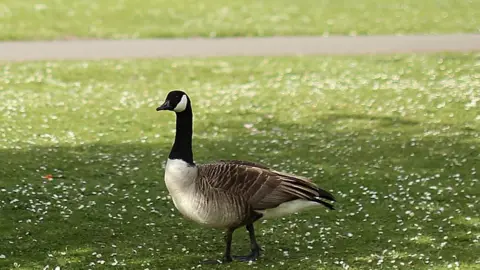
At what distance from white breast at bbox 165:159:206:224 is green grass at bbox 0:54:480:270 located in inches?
30.5

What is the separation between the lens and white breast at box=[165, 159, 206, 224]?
30.1ft

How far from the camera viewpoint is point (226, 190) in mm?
9289

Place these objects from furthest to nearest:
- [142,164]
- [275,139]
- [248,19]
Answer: [248,19] < [275,139] < [142,164]

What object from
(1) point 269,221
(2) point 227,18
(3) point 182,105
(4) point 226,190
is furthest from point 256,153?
(2) point 227,18

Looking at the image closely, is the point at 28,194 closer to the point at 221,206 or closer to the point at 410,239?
the point at 221,206

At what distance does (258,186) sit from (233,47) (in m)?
15.3

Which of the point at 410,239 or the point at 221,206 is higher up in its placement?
the point at 221,206

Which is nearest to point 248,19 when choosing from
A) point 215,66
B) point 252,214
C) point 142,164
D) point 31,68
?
point 215,66

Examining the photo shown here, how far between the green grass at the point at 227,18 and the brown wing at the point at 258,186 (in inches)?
667

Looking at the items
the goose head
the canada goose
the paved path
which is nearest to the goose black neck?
the canada goose

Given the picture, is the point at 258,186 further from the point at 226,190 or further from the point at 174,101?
the point at 174,101

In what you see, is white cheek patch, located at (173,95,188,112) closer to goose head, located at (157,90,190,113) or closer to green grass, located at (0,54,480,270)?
goose head, located at (157,90,190,113)

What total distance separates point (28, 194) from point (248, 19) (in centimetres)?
1765

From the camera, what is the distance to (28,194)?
1203 centimetres
